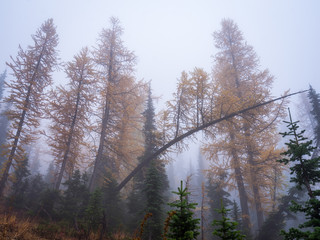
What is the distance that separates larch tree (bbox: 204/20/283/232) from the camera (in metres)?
8.27

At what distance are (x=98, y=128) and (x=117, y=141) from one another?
1674 millimetres

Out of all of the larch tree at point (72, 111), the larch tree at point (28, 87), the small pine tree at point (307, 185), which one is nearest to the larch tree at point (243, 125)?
the small pine tree at point (307, 185)

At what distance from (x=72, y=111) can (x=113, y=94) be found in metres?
3.22

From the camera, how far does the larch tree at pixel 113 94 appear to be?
11227mm

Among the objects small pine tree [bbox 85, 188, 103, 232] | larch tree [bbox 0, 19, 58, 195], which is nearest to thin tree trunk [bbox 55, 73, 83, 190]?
larch tree [bbox 0, 19, 58, 195]

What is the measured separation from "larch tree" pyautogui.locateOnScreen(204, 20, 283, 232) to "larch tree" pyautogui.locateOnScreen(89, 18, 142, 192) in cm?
624

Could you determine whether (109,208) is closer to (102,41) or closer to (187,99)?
(187,99)

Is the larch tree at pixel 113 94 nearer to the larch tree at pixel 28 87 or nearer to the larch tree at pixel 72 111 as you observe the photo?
the larch tree at pixel 72 111

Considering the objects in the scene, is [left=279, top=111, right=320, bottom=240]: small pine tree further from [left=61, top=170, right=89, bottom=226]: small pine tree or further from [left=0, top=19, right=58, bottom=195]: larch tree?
[left=0, top=19, right=58, bottom=195]: larch tree

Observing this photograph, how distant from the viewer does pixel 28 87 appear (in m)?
12.1

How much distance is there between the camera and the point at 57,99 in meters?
11.3

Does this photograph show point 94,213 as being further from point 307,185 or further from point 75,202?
point 307,185

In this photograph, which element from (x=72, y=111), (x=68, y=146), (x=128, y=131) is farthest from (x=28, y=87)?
(x=128, y=131)

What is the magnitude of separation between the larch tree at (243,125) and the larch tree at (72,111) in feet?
29.5
